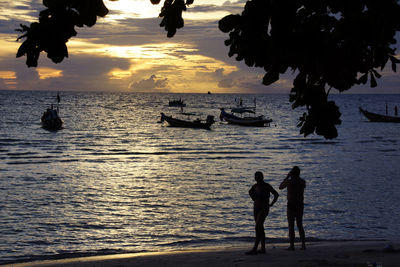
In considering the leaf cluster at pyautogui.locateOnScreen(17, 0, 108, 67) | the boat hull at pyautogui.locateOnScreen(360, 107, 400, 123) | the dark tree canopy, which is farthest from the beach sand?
the boat hull at pyautogui.locateOnScreen(360, 107, 400, 123)

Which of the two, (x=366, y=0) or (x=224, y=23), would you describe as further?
(x=224, y=23)

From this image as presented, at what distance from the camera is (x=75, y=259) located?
43.2 feet

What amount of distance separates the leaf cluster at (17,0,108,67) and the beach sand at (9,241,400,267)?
316 inches

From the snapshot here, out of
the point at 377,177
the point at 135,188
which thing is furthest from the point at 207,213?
the point at 377,177

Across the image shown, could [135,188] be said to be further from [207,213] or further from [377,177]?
[377,177]

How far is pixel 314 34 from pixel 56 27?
100 inches

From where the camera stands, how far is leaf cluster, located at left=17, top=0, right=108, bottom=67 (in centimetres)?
405

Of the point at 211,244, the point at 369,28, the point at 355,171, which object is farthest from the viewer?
the point at 355,171

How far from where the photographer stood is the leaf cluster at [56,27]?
13.3 ft

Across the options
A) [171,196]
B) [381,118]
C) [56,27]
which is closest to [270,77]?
[56,27]

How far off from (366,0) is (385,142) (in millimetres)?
50324

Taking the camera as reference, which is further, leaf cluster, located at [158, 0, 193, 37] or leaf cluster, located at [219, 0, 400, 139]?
leaf cluster, located at [158, 0, 193, 37]

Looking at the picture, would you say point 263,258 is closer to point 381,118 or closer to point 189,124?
point 189,124

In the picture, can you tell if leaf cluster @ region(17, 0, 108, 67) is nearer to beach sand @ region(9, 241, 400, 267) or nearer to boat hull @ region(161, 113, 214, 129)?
beach sand @ region(9, 241, 400, 267)
